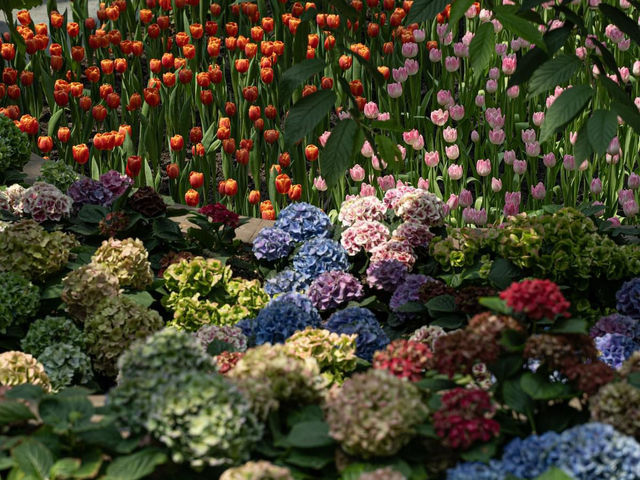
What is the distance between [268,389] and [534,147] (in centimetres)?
326

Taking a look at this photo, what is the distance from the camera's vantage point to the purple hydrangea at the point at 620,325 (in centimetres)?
388

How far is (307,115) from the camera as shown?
8.95 ft

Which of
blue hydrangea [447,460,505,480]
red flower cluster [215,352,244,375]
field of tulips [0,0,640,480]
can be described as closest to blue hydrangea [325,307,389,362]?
field of tulips [0,0,640,480]

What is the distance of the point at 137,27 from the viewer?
6.86 meters

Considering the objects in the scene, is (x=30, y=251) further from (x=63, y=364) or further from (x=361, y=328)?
(x=361, y=328)

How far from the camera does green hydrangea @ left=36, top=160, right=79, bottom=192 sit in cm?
516

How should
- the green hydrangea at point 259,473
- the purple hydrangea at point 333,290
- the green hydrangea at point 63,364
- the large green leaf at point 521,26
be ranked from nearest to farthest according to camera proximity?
the green hydrangea at point 259,473
the large green leaf at point 521,26
the green hydrangea at point 63,364
the purple hydrangea at point 333,290

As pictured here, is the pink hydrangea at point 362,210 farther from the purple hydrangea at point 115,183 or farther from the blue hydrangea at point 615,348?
the blue hydrangea at point 615,348

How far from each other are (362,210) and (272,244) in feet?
1.65

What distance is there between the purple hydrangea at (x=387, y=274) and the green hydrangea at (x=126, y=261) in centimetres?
105

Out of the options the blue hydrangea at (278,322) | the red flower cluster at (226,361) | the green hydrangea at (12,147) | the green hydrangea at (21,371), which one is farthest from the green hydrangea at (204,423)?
the green hydrangea at (12,147)

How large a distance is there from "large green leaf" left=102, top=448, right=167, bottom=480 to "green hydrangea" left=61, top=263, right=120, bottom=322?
1.73 m

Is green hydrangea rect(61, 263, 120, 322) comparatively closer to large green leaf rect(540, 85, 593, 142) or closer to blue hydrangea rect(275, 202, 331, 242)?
blue hydrangea rect(275, 202, 331, 242)

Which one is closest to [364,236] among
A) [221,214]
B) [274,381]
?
[221,214]
